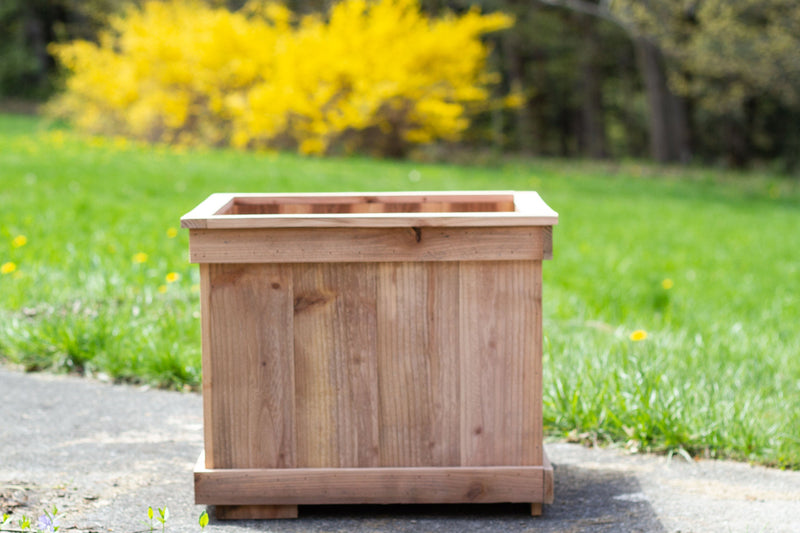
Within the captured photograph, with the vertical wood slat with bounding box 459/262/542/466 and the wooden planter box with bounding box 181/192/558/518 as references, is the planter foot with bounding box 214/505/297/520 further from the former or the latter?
the vertical wood slat with bounding box 459/262/542/466

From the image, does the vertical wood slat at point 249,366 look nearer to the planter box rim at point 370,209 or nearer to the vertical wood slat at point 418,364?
the planter box rim at point 370,209

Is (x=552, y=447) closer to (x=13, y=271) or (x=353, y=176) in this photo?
(x=13, y=271)

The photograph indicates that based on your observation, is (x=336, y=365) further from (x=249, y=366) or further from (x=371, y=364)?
(x=249, y=366)

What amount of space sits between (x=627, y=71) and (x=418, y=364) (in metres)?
25.6

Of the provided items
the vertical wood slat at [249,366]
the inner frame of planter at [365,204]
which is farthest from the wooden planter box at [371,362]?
the inner frame of planter at [365,204]

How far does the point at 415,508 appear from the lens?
2.63 m

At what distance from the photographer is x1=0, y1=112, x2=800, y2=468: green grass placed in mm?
3287

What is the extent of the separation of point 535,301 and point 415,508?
0.71 metres

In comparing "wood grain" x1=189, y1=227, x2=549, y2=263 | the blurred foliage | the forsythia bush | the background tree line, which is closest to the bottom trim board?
"wood grain" x1=189, y1=227, x2=549, y2=263

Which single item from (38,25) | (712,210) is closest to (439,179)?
(712,210)

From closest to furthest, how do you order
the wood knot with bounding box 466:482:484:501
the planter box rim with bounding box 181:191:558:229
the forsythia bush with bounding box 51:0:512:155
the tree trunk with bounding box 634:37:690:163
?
the planter box rim with bounding box 181:191:558:229, the wood knot with bounding box 466:482:484:501, the forsythia bush with bounding box 51:0:512:155, the tree trunk with bounding box 634:37:690:163

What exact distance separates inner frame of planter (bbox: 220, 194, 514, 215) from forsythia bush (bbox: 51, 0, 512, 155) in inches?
437

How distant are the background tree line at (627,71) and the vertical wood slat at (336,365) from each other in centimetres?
1138

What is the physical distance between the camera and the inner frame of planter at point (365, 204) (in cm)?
317
